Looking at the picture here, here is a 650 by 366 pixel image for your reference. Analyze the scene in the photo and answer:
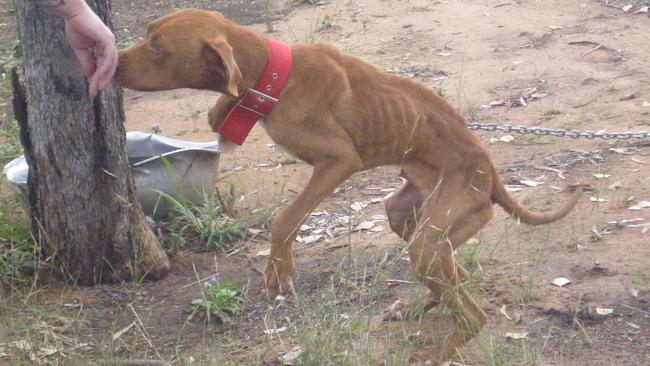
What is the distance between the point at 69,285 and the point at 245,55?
1559mm

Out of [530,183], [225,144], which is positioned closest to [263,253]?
[225,144]

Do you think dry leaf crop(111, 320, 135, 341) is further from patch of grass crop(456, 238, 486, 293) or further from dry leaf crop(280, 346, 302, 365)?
patch of grass crop(456, 238, 486, 293)

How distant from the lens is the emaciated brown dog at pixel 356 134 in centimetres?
430

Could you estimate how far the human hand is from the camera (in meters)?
3.90

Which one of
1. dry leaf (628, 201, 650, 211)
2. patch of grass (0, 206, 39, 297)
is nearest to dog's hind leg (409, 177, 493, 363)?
dry leaf (628, 201, 650, 211)

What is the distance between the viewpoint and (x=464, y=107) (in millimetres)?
7484

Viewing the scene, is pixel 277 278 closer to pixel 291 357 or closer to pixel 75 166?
pixel 291 357

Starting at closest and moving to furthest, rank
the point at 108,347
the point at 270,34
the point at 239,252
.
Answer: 1. the point at 108,347
2. the point at 239,252
3. the point at 270,34

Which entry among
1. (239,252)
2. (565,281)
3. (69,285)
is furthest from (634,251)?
(69,285)

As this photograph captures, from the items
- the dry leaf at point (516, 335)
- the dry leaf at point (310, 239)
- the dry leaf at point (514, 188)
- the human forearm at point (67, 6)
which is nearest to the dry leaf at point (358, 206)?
the dry leaf at point (310, 239)

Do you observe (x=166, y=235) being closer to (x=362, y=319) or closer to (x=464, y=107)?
(x=362, y=319)

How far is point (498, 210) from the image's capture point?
5742 mm

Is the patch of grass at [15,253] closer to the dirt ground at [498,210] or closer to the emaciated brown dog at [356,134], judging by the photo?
the dirt ground at [498,210]

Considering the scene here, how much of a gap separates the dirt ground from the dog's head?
872 mm
